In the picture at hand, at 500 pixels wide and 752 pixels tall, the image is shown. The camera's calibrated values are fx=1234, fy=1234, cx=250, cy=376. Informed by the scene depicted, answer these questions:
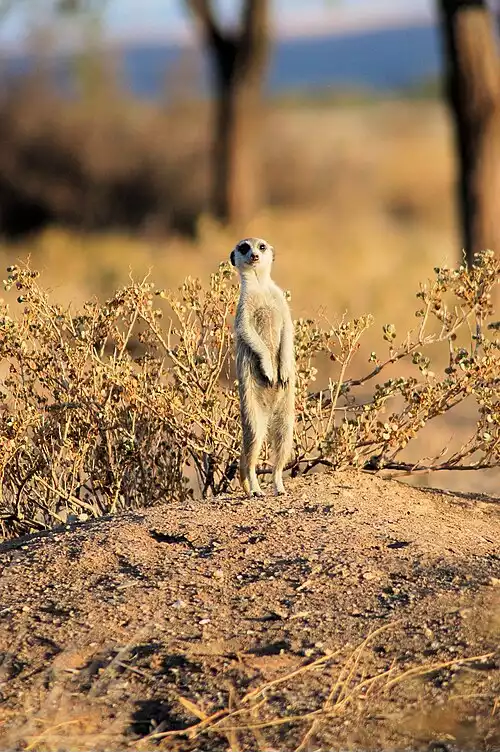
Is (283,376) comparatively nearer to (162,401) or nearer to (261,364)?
(261,364)

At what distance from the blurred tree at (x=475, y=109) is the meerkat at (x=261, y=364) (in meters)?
6.78

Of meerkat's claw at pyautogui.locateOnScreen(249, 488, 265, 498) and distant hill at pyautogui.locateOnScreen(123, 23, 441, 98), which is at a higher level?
distant hill at pyautogui.locateOnScreen(123, 23, 441, 98)

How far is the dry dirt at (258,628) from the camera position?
321 centimetres

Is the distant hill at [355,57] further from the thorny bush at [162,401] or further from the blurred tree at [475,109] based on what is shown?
the thorny bush at [162,401]

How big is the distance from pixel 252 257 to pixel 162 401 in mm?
669

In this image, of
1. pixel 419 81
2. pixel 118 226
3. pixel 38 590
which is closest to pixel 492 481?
pixel 38 590

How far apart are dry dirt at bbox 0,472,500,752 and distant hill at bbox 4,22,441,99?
5337cm

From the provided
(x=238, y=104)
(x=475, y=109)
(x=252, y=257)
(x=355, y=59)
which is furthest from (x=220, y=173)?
(x=355, y=59)

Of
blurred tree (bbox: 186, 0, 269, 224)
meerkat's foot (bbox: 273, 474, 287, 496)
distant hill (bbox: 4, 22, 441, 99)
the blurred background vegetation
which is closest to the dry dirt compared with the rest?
meerkat's foot (bbox: 273, 474, 287, 496)

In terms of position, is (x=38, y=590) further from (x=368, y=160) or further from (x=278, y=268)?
(x=368, y=160)

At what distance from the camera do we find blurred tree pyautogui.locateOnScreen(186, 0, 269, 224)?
16.8 m

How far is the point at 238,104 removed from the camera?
17125mm

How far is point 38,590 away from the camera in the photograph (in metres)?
4.01

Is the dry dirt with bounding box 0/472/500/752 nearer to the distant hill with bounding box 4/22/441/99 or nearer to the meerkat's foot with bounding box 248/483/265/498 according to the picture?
the meerkat's foot with bounding box 248/483/265/498
